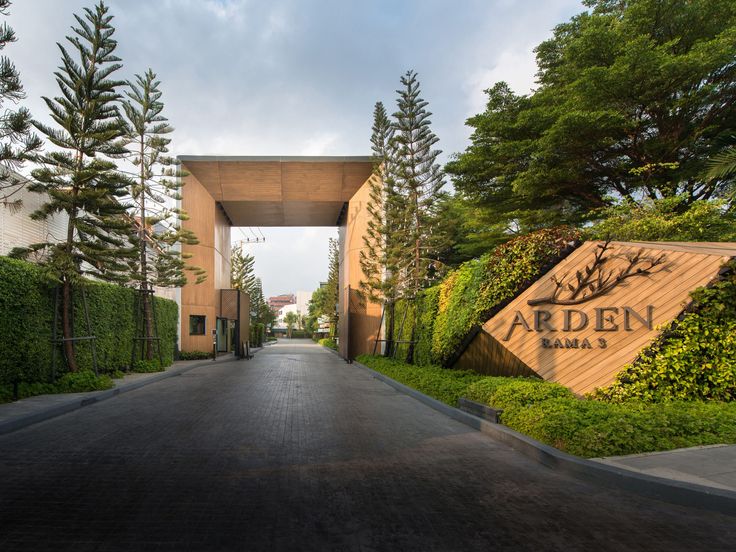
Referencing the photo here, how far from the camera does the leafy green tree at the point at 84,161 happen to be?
12453mm

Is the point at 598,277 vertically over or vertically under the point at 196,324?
over

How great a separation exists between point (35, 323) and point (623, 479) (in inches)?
483

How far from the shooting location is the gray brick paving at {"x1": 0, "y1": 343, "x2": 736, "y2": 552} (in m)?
3.68

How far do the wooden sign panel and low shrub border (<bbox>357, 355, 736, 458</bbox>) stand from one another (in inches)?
43.2

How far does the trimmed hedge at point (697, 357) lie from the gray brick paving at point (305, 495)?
9.71 ft

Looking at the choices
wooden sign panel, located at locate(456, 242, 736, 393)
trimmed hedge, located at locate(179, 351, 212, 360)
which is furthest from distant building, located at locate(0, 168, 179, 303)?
wooden sign panel, located at locate(456, 242, 736, 393)

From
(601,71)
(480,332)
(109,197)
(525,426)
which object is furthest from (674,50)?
(109,197)

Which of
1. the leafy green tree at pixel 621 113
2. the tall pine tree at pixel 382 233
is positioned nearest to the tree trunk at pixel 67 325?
the tall pine tree at pixel 382 233

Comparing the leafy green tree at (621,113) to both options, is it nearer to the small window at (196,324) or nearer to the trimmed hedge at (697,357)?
the trimmed hedge at (697,357)

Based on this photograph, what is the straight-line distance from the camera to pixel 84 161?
13555mm

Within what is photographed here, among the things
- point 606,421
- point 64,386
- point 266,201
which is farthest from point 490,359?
point 266,201

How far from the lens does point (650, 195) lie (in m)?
17.1

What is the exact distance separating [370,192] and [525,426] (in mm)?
20651

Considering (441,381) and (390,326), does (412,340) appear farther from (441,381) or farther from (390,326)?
(441,381)
